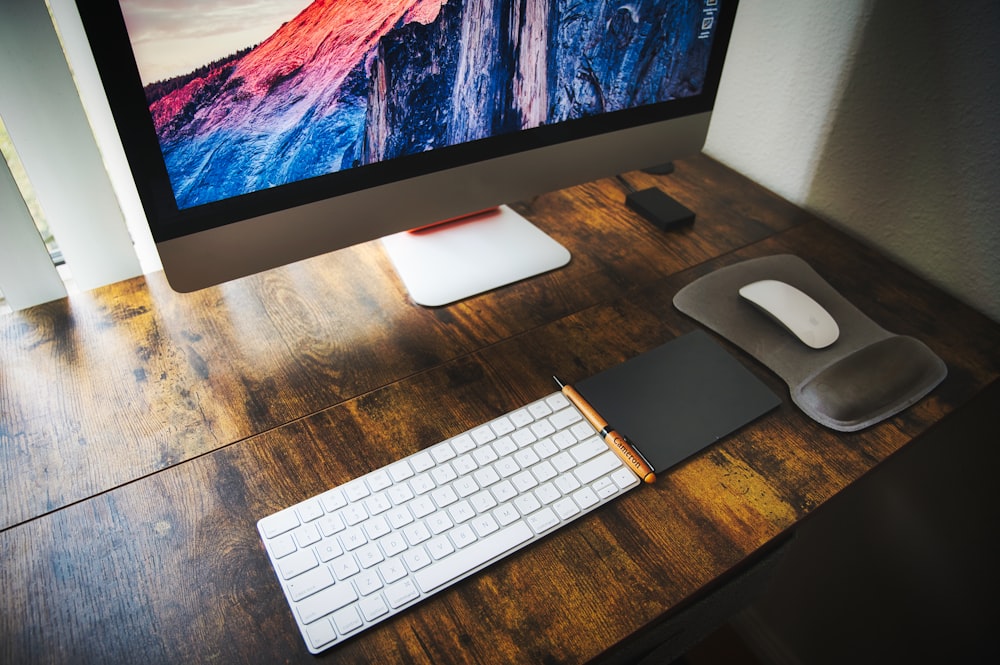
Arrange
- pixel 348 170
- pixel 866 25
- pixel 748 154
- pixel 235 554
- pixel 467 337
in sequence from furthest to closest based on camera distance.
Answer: pixel 748 154, pixel 866 25, pixel 467 337, pixel 348 170, pixel 235 554

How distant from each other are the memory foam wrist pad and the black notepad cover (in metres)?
0.04

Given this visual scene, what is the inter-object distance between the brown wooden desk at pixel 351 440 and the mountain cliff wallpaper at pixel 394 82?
0.71ft

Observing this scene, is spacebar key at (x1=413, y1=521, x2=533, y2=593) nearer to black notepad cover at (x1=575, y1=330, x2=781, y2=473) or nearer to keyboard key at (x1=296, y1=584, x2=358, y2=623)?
keyboard key at (x1=296, y1=584, x2=358, y2=623)

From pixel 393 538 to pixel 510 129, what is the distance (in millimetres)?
487

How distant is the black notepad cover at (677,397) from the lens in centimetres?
65

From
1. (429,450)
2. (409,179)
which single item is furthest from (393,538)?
(409,179)

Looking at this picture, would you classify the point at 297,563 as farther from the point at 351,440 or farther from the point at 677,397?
the point at 677,397

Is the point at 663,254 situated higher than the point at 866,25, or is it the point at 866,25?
the point at 866,25

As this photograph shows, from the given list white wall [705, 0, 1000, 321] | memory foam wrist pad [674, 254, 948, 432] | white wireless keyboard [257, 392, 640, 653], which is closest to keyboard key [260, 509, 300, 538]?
white wireless keyboard [257, 392, 640, 653]

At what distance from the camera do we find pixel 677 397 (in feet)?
2.29

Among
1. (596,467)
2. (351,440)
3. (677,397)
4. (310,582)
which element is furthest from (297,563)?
(677,397)

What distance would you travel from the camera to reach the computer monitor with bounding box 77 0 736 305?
1.79 feet

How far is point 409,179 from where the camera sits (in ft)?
2.34

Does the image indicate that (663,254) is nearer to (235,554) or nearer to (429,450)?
(429,450)
